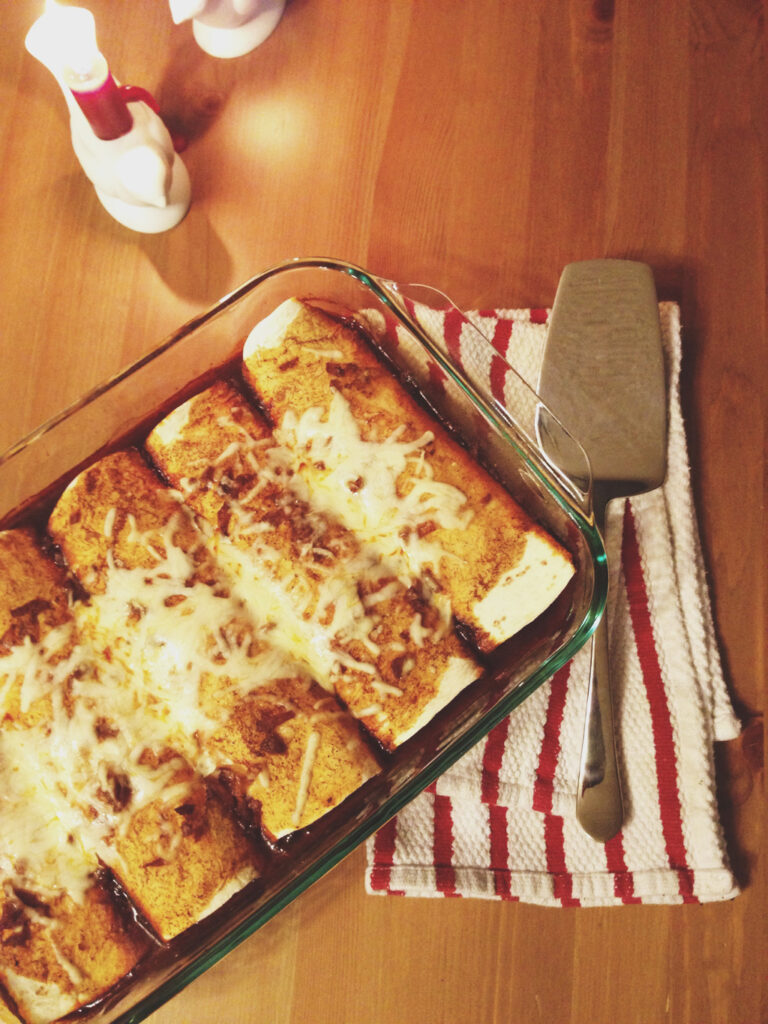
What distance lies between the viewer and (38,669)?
43.9 inches

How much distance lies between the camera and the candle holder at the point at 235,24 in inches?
54.7

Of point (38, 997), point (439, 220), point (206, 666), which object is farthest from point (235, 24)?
point (38, 997)

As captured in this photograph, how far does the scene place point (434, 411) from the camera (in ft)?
4.22

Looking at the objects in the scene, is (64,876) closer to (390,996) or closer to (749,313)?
(390,996)

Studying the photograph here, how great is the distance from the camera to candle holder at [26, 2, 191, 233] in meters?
1.15

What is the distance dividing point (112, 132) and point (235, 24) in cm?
36

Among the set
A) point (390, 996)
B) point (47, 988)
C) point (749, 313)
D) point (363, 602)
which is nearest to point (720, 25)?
point (749, 313)

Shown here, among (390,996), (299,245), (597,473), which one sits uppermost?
(299,245)

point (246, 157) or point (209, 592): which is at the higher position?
point (246, 157)

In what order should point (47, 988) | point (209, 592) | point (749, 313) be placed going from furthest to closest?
point (749, 313)
point (209, 592)
point (47, 988)

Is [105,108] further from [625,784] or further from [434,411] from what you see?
[625,784]

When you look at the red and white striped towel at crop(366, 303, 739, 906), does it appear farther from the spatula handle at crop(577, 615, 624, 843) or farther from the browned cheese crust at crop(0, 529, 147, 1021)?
the browned cheese crust at crop(0, 529, 147, 1021)

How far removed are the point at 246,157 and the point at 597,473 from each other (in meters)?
0.80

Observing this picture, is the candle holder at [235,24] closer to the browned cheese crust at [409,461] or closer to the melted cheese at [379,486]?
the browned cheese crust at [409,461]
